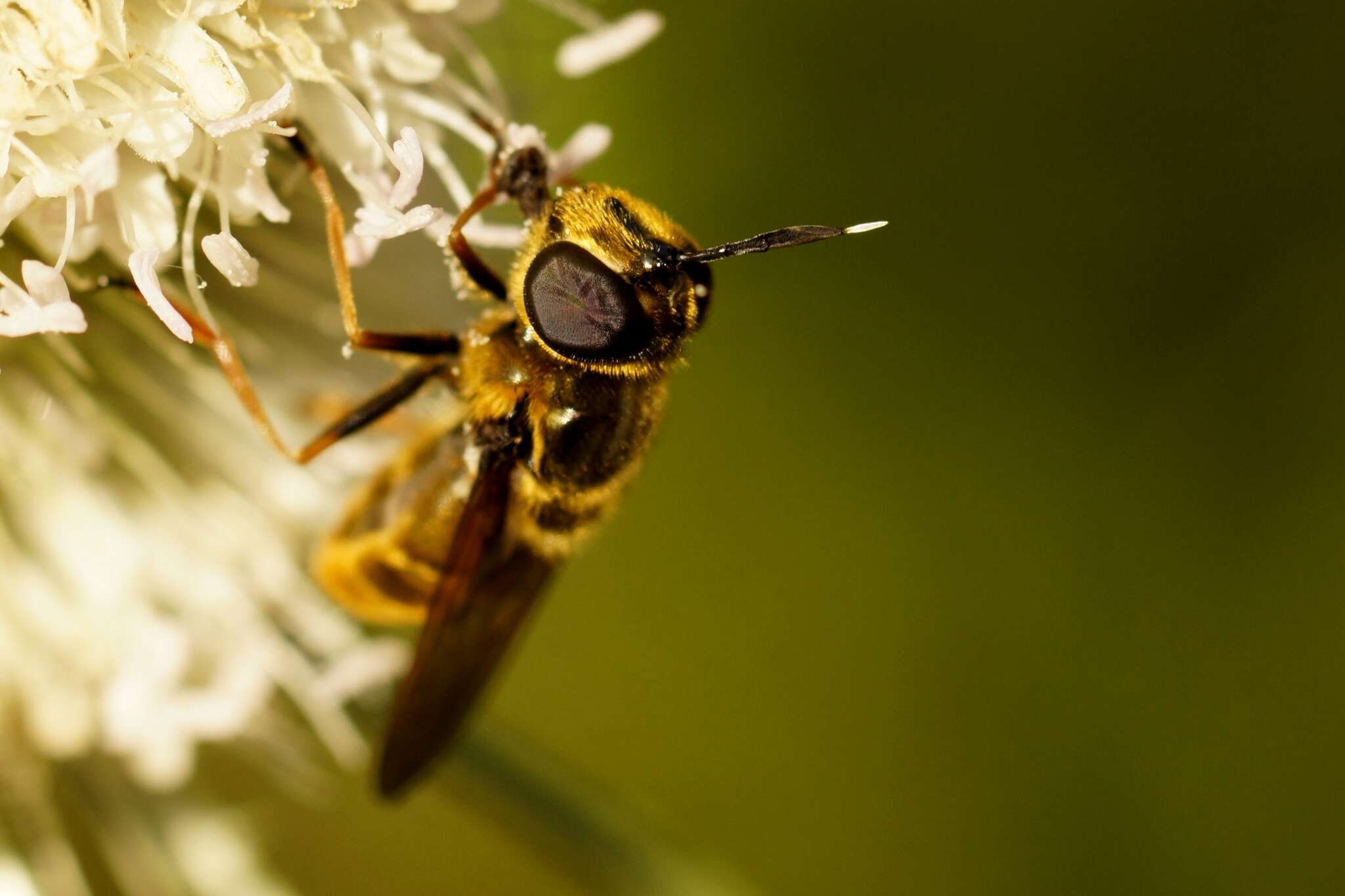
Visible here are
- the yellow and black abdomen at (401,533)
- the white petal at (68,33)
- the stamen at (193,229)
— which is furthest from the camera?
the yellow and black abdomen at (401,533)

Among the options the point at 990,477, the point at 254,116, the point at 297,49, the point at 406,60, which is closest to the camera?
the point at 254,116

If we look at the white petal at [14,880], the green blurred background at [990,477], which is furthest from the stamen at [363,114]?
the green blurred background at [990,477]

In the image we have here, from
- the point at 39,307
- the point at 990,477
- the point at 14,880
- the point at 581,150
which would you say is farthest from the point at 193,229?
the point at 990,477

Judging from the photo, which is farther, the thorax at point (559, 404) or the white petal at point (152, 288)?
the thorax at point (559, 404)

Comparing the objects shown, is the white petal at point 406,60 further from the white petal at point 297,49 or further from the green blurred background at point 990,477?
the green blurred background at point 990,477

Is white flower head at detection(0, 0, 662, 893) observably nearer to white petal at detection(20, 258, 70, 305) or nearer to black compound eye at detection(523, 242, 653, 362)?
white petal at detection(20, 258, 70, 305)

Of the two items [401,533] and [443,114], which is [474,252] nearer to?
[443,114]

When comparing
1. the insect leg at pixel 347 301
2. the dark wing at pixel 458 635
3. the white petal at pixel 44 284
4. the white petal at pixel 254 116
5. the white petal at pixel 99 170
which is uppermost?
the white petal at pixel 254 116

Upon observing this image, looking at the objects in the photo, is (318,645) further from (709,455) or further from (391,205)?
(709,455)
